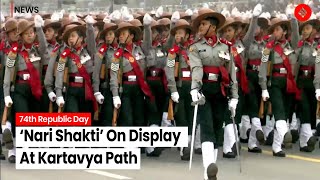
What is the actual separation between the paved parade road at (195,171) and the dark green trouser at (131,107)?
58 cm

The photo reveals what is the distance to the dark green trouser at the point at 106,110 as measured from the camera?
51.8 ft

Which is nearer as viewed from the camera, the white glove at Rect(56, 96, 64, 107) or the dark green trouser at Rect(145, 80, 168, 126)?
the white glove at Rect(56, 96, 64, 107)

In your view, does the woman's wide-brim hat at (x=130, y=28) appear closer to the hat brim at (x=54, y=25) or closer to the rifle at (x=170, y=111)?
the rifle at (x=170, y=111)

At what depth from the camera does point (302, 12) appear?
16.5 metres

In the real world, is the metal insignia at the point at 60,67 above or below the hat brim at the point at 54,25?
below

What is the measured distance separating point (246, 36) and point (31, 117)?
3.38m

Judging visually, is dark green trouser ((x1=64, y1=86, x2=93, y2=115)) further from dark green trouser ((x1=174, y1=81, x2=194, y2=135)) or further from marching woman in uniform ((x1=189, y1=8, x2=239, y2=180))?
marching woman in uniform ((x1=189, y1=8, x2=239, y2=180))

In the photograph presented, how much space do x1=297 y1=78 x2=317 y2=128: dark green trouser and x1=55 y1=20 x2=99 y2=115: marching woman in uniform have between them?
3.07 m

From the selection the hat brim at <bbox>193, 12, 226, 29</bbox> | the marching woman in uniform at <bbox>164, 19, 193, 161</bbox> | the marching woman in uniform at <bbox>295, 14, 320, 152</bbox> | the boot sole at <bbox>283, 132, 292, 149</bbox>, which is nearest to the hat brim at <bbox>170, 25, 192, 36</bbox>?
the marching woman in uniform at <bbox>164, 19, 193, 161</bbox>

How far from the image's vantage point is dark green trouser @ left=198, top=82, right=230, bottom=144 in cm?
1284

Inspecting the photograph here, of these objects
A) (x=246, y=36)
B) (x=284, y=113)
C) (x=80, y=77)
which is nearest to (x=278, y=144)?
(x=284, y=113)

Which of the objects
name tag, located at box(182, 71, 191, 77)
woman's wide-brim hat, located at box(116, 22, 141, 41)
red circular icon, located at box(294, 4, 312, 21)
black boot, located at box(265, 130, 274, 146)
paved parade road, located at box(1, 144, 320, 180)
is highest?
red circular icon, located at box(294, 4, 312, 21)

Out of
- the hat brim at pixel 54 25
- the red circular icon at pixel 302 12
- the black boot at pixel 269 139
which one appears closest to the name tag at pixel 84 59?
the hat brim at pixel 54 25

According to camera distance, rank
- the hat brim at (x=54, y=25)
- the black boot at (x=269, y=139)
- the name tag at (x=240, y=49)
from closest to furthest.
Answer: the name tag at (x=240, y=49)
the hat brim at (x=54, y=25)
the black boot at (x=269, y=139)
